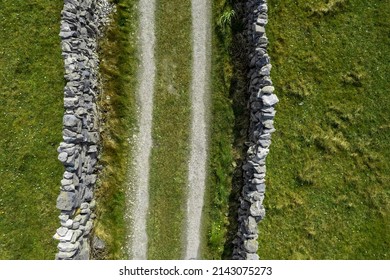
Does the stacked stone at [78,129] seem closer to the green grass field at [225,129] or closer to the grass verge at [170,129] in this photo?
the green grass field at [225,129]

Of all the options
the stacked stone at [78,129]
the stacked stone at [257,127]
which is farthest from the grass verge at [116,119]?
the stacked stone at [257,127]

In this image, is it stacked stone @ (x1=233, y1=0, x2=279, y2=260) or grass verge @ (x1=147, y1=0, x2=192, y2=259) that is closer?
stacked stone @ (x1=233, y1=0, x2=279, y2=260)

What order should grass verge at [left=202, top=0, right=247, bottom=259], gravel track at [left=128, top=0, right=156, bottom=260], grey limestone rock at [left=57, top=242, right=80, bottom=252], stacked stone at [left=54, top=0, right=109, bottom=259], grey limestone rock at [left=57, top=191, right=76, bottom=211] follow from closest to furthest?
1. grey limestone rock at [left=57, top=191, right=76, bottom=211]
2. stacked stone at [left=54, top=0, right=109, bottom=259]
3. grey limestone rock at [left=57, top=242, right=80, bottom=252]
4. gravel track at [left=128, top=0, right=156, bottom=260]
5. grass verge at [left=202, top=0, right=247, bottom=259]

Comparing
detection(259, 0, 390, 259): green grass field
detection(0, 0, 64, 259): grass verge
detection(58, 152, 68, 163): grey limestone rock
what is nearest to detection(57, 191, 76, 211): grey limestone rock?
detection(58, 152, 68, 163): grey limestone rock

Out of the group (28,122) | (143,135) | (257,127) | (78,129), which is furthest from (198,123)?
(28,122)

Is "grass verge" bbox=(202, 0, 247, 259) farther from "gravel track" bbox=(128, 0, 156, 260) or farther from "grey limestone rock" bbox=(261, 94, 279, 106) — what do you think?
"gravel track" bbox=(128, 0, 156, 260)

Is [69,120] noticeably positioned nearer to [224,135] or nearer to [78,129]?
[78,129]

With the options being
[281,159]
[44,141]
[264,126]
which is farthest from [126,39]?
[281,159]
